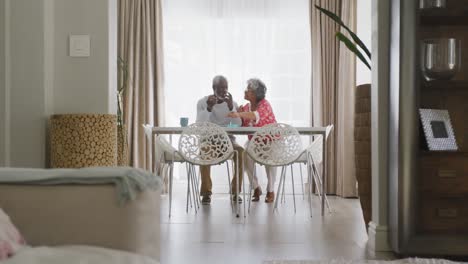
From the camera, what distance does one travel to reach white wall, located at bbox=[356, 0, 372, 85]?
6.42 metres

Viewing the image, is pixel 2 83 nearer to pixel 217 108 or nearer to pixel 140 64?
pixel 217 108

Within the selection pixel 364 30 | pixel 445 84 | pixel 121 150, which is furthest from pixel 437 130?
pixel 364 30

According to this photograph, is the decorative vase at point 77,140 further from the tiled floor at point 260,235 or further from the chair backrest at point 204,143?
the chair backrest at point 204,143

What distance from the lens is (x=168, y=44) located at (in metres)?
7.07

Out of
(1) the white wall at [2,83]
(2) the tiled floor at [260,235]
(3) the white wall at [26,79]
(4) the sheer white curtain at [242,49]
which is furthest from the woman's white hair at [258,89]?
(1) the white wall at [2,83]

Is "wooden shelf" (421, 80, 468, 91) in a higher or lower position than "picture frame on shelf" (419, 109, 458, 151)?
higher

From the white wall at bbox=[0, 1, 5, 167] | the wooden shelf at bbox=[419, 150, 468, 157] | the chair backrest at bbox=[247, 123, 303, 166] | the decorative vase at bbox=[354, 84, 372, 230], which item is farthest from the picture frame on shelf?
the white wall at bbox=[0, 1, 5, 167]

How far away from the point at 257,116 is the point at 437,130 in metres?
3.02

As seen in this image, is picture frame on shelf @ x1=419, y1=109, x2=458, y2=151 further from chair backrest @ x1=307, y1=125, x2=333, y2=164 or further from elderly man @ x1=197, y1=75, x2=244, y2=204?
elderly man @ x1=197, y1=75, x2=244, y2=204

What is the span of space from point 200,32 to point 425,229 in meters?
4.62

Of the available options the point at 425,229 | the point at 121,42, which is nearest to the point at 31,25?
the point at 425,229

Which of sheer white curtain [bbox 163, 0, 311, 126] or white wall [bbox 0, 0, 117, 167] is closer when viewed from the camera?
white wall [bbox 0, 0, 117, 167]

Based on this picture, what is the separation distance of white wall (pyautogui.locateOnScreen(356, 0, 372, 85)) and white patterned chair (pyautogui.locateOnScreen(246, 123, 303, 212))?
1.84 metres

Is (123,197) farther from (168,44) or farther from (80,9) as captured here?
(168,44)
